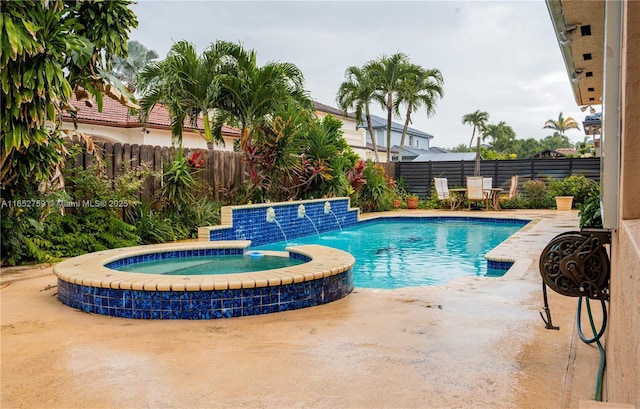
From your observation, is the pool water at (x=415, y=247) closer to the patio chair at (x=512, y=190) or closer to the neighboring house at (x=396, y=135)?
the patio chair at (x=512, y=190)

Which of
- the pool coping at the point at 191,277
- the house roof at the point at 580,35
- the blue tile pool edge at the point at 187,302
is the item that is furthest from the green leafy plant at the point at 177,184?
the house roof at the point at 580,35

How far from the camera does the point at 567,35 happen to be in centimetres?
521

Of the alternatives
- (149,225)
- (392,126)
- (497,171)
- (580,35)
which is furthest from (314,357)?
(392,126)

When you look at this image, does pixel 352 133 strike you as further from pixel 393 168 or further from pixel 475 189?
Answer: pixel 475 189

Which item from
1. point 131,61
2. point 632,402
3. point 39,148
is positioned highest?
point 131,61

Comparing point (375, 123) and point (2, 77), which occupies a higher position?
point (375, 123)

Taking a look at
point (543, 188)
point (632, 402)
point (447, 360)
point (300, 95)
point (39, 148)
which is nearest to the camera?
point (632, 402)

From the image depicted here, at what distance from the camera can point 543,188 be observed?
1798 centimetres

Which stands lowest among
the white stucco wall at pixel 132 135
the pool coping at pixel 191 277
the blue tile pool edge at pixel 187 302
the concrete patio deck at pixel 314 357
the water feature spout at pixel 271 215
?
the concrete patio deck at pixel 314 357

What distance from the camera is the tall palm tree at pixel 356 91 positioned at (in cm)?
2338

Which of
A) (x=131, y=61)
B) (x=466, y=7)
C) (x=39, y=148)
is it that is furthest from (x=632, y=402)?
(x=131, y=61)

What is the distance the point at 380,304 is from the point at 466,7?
9551 millimetres

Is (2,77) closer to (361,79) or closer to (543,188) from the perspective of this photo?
(543,188)

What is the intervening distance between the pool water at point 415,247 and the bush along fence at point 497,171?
5836mm
